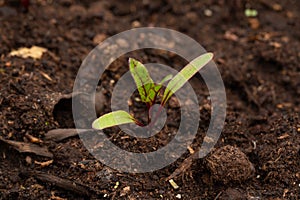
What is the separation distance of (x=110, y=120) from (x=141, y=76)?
285mm

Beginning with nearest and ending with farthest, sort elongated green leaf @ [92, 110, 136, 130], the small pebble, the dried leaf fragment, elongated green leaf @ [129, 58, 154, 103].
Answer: elongated green leaf @ [92, 110, 136, 130], elongated green leaf @ [129, 58, 154, 103], the dried leaf fragment, the small pebble

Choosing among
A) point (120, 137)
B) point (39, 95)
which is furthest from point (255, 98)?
point (39, 95)

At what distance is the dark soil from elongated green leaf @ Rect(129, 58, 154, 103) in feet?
0.90

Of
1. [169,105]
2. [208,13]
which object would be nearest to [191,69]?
[169,105]

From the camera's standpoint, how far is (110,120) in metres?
2.08

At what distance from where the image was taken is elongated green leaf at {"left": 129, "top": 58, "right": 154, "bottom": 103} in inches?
86.7

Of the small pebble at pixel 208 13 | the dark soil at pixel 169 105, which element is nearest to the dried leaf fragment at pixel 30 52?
the dark soil at pixel 169 105

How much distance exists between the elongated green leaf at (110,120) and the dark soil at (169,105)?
175 millimetres

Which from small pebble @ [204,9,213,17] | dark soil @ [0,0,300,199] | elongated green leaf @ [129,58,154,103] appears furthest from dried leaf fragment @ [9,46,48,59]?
small pebble @ [204,9,213,17]

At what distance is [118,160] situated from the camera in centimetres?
220

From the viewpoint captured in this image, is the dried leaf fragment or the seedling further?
the dried leaf fragment

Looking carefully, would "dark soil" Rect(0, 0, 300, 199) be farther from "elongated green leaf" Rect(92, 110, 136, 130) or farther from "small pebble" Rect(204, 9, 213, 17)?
"elongated green leaf" Rect(92, 110, 136, 130)

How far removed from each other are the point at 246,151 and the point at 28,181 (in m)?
1.10

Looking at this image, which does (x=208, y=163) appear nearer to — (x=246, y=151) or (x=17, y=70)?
(x=246, y=151)
